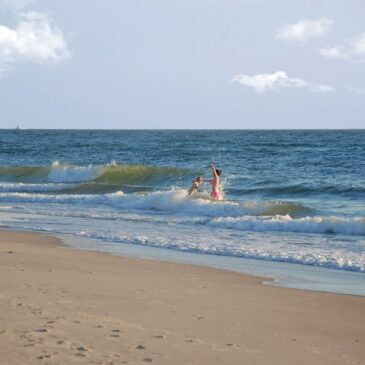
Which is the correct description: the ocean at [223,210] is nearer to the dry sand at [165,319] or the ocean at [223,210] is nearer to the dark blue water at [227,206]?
the dark blue water at [227,206]

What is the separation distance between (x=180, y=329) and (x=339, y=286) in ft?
11.6

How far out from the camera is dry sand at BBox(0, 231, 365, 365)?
5.55 meters

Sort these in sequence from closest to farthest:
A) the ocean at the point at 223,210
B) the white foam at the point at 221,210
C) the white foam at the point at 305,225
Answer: the ocean at the point at 223,210
the white foam at the point at 305,225
the white foam at the point at 221,210

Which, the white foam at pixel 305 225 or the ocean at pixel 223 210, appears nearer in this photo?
the ocean at pixel 223 210

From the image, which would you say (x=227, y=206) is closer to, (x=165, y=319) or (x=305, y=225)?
(x=305, y=225)

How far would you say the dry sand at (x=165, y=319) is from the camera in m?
5.55

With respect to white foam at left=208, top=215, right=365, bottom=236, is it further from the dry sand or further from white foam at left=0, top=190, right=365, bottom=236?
the dry sand

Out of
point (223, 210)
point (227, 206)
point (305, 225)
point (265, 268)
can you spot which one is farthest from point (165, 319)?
point (227, 206)

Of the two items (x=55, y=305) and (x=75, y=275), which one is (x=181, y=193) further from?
(x=55, y=305)

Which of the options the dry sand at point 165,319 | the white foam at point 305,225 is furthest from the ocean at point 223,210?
the dry sand at point 165,319

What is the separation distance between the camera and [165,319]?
Result: 21.9 feet

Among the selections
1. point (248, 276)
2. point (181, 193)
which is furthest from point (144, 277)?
point (181, 193)

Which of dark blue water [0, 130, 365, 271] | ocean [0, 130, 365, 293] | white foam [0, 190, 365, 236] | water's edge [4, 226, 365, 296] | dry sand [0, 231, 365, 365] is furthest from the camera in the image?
white foam [0, 190, 365, 236]

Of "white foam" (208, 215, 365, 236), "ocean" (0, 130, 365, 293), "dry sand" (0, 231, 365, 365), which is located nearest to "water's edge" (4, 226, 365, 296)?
"ocean" (0, 130, 365, 293)
